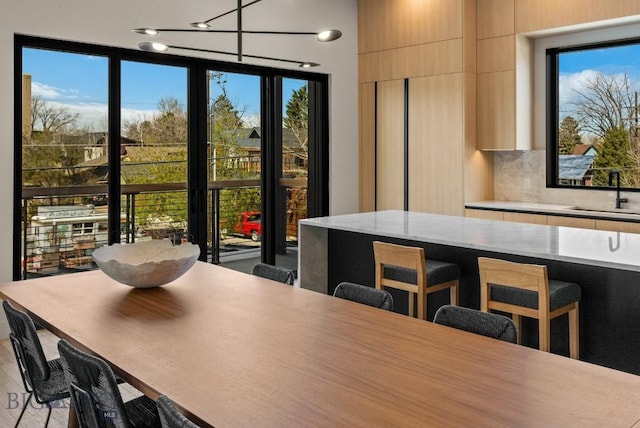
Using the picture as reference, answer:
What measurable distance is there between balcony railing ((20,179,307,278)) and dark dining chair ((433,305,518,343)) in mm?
3384

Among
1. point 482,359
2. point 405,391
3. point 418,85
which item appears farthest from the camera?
point 418,85

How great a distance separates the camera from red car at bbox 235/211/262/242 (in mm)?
5773

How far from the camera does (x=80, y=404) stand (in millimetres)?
1951

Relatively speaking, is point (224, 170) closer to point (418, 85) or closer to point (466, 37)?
point (418, 85)

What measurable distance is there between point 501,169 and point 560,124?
71 centimetres

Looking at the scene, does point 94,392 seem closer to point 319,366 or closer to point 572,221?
point 319,366

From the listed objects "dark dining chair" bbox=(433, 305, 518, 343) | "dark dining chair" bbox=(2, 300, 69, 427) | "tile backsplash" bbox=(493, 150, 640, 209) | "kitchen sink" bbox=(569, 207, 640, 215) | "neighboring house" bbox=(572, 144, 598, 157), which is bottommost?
"dark dining chair" bbox=(2, 300, 69, 427)

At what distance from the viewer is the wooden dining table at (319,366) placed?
4.75 feet

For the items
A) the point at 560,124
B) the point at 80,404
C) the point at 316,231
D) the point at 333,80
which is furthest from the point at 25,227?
the point at 560,124

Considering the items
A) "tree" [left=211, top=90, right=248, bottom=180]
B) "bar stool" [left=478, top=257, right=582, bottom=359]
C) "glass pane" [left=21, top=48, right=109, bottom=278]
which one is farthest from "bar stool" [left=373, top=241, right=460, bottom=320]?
"glass pane" [left=21, top=48, right=109, bottom=278]

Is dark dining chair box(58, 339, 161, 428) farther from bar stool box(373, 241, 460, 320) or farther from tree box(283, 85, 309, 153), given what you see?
tree box(283, 85, 309, 153)

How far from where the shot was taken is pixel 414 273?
11.8 ft

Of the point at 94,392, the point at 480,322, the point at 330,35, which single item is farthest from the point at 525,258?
the point at 94,392

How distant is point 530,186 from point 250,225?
2.79 meters
